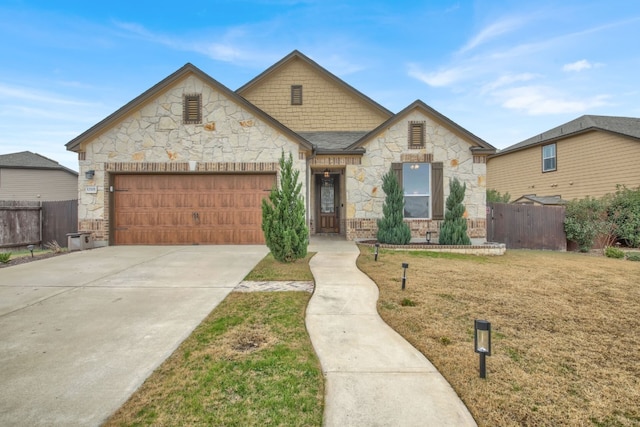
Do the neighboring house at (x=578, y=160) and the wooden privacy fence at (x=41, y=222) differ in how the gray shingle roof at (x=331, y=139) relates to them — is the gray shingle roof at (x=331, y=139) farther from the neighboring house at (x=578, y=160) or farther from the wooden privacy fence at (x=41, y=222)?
the neighboring house at (x=578, y=160)

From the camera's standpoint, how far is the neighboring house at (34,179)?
19.0 metres

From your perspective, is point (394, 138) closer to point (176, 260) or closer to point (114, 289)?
point (176, 260)

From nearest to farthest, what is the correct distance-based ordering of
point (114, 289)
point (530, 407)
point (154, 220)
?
point (530, 407) < point (114, 289) < point (154, 220)

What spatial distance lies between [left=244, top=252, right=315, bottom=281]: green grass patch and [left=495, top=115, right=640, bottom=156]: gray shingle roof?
16951 mm

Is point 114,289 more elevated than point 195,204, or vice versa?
point 195,204

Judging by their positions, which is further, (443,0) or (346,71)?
(346,71)


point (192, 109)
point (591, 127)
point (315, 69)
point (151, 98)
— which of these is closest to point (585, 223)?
point (591, 127)

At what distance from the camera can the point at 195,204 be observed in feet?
33.2

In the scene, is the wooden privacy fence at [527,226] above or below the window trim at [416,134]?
below

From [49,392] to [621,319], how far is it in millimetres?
6597

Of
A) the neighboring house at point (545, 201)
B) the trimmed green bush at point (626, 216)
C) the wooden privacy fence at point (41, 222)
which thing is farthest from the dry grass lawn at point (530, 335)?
the wooden privacy fence at point (41, 222)

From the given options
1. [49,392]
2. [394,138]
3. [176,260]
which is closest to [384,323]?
[49,392]

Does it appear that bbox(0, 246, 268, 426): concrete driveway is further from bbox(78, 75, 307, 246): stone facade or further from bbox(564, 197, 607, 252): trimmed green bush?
bbox(564, 197, 607, 252): trimmed green bush

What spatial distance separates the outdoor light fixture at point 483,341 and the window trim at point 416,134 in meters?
9.47
